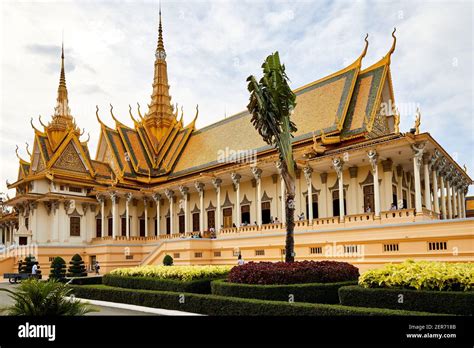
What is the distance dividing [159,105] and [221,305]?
3741 centimetres

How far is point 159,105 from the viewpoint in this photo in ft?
155

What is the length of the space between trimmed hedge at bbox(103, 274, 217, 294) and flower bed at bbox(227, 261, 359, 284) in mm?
1579

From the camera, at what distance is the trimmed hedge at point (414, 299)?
9.23m

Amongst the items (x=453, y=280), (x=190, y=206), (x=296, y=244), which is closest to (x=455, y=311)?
(x=453, y=280)

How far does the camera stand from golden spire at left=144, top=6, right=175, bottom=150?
4594 centimetres

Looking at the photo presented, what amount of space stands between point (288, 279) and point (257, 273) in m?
0.89

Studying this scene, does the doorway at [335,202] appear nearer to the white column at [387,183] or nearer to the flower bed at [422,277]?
the white column at [387,183]

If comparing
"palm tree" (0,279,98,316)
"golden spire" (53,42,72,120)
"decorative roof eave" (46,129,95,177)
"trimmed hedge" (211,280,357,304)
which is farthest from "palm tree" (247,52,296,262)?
→ "golden spire" (53,42,72,120)

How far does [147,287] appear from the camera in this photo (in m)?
16.3

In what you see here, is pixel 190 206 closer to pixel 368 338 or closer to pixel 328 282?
pixel 328 282

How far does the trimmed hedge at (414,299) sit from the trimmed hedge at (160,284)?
17.8 feet

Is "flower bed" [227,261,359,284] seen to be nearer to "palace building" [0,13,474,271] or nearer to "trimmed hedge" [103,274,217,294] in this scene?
"trimmed hedge" [103,274,217,294]

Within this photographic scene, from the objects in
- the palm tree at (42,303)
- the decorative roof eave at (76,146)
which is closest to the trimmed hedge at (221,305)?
the palm tree at (42,303)

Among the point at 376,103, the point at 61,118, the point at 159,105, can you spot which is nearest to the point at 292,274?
the point at 376,103
